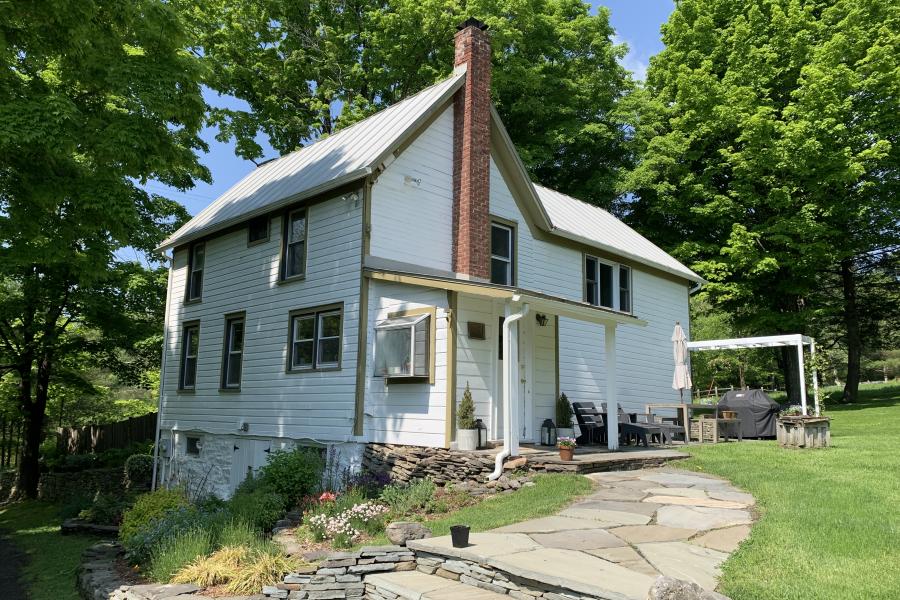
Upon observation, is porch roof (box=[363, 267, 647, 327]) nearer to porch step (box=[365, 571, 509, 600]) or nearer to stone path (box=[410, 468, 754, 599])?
stone path (box=[410, 468, 754, 599])

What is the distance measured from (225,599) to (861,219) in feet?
82.6

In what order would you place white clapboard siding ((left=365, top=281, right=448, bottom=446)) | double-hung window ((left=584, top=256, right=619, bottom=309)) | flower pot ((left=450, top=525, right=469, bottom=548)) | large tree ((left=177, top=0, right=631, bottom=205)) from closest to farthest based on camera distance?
1. flower pot ((left=450, top=525, right=469, bottom=548))
2. white clapboard siding ((left=365, top=281, right=448, bottom=446))
3. double-hung window ((left=584, top=256, right=619, bottom=309))
4. large tree ((left=177, top=0, right=631, bottom=205))

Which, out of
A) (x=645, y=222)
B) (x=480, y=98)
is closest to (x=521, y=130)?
(x=645, y=222)

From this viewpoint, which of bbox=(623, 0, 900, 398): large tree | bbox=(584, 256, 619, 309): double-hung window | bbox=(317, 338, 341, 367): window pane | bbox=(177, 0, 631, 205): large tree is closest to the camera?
bbox=(317, 338, 341, 367): window pane

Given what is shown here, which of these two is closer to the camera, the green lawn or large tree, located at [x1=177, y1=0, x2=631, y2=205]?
the green lawn

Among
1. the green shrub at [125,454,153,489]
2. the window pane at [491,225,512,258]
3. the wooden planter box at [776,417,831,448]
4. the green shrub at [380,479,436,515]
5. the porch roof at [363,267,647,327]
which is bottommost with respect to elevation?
the green shrub at [125,454,153,489]

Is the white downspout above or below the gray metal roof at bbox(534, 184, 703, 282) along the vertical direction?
below

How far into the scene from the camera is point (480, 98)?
13.8 m

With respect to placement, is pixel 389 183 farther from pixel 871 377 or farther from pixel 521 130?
pixel 871 377

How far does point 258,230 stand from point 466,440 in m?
7.47

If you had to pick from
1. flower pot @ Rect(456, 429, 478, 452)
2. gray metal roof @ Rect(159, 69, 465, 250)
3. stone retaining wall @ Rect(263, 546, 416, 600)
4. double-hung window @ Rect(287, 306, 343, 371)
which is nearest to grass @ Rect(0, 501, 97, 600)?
stone retaining wall @ Rect(263, 546, 416, 600)

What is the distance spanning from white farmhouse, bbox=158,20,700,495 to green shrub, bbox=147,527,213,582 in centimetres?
369

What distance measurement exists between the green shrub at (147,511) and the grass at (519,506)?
392cm

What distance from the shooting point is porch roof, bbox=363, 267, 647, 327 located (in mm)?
10195
